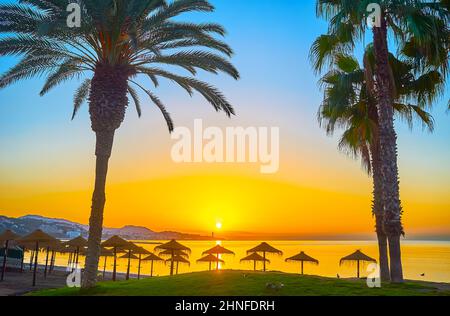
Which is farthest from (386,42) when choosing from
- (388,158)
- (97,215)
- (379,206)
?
(97,215)

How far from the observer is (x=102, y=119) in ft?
53.5

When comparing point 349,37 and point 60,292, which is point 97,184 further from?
point 349,37

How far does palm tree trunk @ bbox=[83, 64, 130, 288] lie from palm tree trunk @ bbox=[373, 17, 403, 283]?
9.80 metres

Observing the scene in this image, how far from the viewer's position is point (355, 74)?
20.3 metres

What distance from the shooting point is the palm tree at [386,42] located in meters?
14.7

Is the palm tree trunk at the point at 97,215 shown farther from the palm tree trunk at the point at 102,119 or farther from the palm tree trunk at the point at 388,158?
the palm tree trunk at the point at 388,158

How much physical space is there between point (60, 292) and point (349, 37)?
15.0 m

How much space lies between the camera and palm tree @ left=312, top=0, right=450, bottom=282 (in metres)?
14.7

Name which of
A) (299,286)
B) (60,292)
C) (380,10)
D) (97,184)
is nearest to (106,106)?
Result: (97,184)

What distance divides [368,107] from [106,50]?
12370 millimetres

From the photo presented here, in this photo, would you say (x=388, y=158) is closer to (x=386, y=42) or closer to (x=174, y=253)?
(x=386, y=42)

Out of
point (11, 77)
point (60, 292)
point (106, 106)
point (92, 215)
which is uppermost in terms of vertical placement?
point (11, 77)

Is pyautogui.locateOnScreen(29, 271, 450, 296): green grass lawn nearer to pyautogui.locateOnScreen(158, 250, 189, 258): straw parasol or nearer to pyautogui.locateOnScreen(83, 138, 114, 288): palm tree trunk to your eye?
pyautogui.locateOnScreen(83, 138, 114, 288): palm tree trunk
